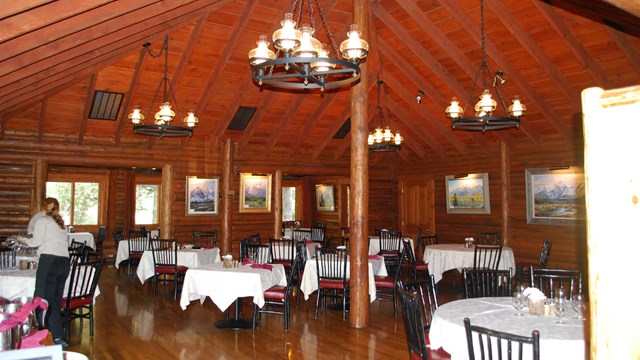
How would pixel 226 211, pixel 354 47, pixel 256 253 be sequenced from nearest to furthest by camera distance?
pixel 354 47, pixel 256 253, pixel 226 211

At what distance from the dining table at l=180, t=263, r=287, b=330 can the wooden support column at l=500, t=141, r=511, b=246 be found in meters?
6.97

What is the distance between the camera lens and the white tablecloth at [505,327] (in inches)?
119

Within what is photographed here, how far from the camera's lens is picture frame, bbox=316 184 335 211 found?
17.4 meters

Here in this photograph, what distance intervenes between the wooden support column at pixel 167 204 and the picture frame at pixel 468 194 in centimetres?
748

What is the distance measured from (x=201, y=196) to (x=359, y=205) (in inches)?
270

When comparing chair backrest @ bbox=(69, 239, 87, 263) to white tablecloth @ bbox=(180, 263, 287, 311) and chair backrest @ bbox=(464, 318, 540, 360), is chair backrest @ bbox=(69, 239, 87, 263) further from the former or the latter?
chair backrest @ bbox=(464, 318, 540, 360)

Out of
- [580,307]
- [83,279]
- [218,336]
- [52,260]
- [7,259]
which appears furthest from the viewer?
[7,259]

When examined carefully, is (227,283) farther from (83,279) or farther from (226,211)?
(226,211)

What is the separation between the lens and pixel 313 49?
365 cm

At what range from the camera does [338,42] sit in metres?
9.28

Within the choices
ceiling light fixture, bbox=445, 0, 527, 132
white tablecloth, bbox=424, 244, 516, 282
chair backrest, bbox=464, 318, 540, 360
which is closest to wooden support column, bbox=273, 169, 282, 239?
white tablecloth, bbox=424, 244, 516, 282

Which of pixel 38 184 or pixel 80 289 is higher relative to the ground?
pixel 38 184

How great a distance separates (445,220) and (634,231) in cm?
1220

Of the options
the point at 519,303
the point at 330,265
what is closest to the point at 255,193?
the point at 330,265
